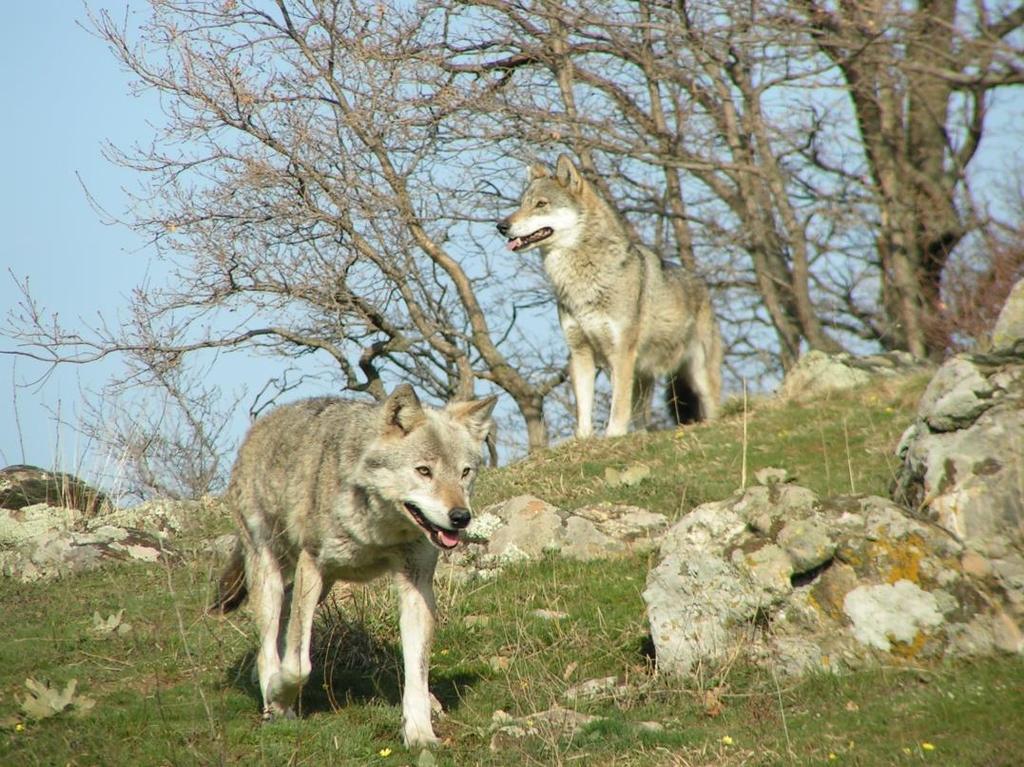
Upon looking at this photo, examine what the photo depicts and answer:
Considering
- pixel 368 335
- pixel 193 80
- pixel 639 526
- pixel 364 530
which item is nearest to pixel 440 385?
pixel 368 335

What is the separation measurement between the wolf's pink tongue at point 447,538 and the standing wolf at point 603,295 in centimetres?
831

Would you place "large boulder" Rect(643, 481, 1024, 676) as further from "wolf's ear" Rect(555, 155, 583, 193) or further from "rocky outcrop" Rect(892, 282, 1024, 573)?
"wolf's ear" Rect(555, 155, 583, 193)

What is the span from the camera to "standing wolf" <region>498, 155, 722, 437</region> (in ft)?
49.7

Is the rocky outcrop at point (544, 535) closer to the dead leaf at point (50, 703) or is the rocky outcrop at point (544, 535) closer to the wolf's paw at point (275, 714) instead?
the wolf's paw at point (275, 714)

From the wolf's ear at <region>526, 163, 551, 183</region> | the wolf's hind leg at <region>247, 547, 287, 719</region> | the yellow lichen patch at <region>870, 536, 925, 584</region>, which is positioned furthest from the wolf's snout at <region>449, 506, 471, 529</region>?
the wolf's ear at <region>526, 163, 551, 183</region>

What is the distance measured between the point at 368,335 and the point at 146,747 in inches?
448

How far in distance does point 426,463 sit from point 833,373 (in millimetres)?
9932

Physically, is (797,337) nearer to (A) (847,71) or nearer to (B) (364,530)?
(A) (847,71)

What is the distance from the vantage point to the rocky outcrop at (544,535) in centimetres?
979

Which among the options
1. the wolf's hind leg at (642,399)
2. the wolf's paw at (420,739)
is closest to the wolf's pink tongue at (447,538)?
the wolf's paw at (420,739)

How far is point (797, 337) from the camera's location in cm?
2114

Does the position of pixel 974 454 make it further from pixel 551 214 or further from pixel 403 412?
pixel 551 214

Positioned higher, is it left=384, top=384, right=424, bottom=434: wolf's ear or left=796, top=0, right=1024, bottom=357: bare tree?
left=796, top=0, right=1024, bottom=357: bare tree

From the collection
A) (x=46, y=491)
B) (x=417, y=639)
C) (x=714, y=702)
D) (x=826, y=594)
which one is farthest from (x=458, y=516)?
(x=46, y=491)
